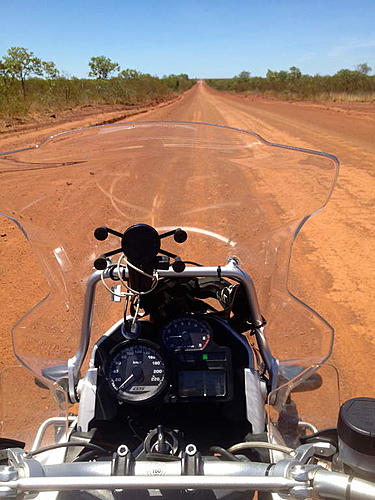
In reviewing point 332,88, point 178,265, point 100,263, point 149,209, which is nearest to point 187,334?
point 178,265

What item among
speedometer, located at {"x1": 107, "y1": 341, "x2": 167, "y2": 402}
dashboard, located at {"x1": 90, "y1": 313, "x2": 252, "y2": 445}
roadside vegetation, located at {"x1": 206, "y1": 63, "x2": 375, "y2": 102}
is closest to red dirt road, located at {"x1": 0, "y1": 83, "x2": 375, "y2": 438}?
dashboard, located at {"x1": 90, "y1": 313, "x2": 252, "y2": 445}

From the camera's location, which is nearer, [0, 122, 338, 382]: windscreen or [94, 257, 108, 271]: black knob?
[94, 257, 108, 271]: black knob

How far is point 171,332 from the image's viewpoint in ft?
6.57

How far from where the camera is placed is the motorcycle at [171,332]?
1.28 meters

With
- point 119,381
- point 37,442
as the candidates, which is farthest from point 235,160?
point 37,442

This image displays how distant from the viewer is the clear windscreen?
2.30m

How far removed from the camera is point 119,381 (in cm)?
180

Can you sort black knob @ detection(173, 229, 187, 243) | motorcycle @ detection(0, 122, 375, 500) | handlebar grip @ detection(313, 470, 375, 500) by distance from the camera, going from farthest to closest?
black knob @ detection(173, 229, 187, 243), motorcycle @ detection(0, 122, 375, 500), handlebar grip @ detection(313, 470, 375, 500)

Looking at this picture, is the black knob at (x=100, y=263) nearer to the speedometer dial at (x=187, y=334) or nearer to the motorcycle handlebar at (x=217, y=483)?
the speedometer dial at (x=187, y=334)

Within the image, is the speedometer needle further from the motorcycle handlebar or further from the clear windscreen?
A: the motorcycle handlebar

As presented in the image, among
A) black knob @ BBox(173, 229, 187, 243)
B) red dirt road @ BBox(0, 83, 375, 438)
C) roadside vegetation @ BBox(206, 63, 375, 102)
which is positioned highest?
roadside vegetation @ BBox(206, 63, 375, 102)

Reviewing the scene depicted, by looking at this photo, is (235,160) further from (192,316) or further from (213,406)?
(213,406)

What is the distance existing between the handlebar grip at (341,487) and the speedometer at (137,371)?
0.78m

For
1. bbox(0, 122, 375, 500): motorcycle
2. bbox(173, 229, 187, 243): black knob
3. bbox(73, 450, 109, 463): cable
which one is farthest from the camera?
bbox(173, 229, 187, 243): black knob
